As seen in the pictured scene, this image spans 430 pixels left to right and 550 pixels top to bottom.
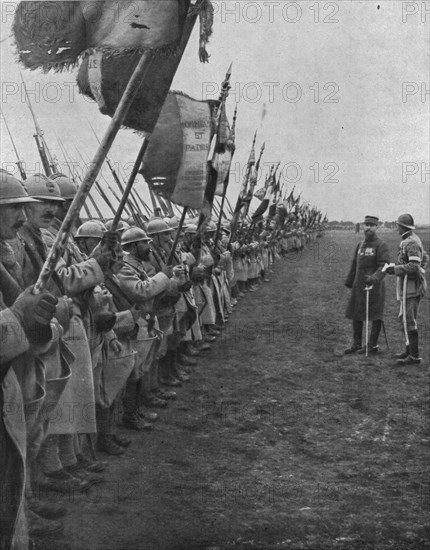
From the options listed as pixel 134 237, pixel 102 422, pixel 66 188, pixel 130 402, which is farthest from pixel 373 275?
pixel 66 188

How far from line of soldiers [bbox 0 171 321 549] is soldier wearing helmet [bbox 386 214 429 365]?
3.40 meters

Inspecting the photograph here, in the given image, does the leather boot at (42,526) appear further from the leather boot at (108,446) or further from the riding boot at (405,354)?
the riding boot at (405,354)

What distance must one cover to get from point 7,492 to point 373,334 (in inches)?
321

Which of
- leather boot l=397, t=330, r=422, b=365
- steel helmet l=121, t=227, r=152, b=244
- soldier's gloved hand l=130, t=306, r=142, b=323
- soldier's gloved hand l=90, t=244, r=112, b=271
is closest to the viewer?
soldier's gloved hand l=90, t=244, r=112, b=271

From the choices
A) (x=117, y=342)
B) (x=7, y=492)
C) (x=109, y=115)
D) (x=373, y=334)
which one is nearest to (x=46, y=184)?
(x=109, y=115)

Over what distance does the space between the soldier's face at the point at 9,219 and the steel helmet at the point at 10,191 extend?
4 cm

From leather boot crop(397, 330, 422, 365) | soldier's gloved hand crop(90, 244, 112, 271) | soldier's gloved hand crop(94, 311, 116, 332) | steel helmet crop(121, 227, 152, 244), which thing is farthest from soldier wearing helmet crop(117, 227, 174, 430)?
leather boot crop(397, 330, 422, 365)

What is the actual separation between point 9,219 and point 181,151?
3723mm

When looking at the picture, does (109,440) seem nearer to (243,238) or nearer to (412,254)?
(412,254)

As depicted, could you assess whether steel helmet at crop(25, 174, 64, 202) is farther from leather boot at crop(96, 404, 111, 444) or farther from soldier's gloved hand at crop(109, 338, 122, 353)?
leather boot at crop(96, 404, 111, 444)

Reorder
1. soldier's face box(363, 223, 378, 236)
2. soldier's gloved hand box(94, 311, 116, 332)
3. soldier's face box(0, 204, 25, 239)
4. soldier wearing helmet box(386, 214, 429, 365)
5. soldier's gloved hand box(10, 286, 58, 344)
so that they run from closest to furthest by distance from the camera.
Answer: soldier's gloved hand box(10, 286, 58, 344)
soldier's face box(0, 204, 25, 239)
soldier's gloved hand box(94, 311, 116, 332)
soldier wearing helmet box(386, 214, 429, 365)
soldier's face box(363, 223, 378, 236)

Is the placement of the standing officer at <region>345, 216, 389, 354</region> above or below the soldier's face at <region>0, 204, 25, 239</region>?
below

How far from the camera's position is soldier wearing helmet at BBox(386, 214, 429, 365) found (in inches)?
381

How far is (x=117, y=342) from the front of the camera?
19.8 ft
